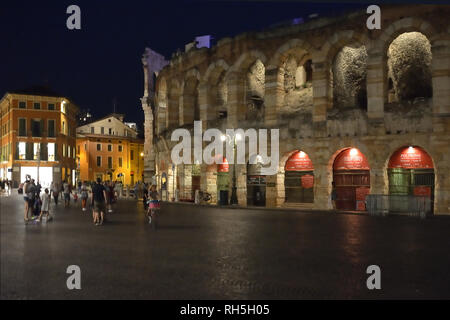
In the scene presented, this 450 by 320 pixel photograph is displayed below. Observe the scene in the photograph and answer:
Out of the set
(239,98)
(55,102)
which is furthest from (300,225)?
(55,102)

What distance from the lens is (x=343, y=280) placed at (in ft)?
27.2

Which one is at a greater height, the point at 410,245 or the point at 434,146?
the point at 434,146

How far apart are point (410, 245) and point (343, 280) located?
517 cm

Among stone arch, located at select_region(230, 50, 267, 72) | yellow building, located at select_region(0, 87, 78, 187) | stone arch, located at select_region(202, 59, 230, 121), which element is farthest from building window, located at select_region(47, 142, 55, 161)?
stone arch, located at select_region(230, 50, 267, 72)

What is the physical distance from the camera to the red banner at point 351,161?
26.7 meters

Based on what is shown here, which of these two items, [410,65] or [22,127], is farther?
[22,127]

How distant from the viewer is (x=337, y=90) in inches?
1146

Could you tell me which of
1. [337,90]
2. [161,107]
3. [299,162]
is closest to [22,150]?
[161,107]

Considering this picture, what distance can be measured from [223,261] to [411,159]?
17.8 metres

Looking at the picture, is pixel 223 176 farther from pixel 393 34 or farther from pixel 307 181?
pixel 393 34

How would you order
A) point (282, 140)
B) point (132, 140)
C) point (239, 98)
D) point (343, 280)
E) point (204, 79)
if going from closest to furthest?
point (343, 280) < point (282, 140) < point (239, 98) < point (204, 79) < point (132, 140)

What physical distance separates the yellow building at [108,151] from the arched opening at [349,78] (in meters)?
55.6

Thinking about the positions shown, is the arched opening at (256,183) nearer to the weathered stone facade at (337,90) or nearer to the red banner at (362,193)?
the weathered stone facade at (337,90)

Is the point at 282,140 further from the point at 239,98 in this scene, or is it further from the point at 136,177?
the point at 136,177
